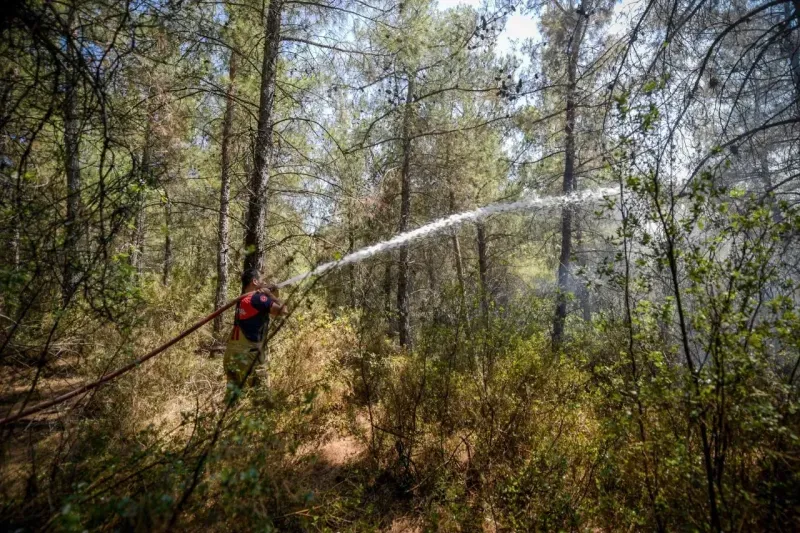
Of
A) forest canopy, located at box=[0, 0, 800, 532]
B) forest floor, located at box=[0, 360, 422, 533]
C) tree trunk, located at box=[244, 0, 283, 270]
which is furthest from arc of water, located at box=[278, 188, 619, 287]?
forest floor, located at box=[0, 360, 422, 533]

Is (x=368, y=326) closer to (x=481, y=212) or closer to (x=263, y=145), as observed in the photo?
(x=263, y=145)

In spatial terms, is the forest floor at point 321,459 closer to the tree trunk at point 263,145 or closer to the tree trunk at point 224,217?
the tree trunk at point 263,145

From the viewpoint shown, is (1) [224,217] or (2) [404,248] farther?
(2) [404,248]

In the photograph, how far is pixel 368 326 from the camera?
4473 millimetres

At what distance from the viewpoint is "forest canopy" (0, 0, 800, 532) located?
2.16 m

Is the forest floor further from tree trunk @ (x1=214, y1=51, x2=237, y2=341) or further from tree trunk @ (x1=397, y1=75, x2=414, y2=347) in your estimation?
tree trunk @ (x1=397, y1=75, x2=414, y2=347)

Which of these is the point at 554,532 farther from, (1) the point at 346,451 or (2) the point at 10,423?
(2) the point at 10,423

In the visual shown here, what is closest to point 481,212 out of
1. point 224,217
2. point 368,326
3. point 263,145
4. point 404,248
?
point 404,248

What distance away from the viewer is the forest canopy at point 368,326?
2.16 meters

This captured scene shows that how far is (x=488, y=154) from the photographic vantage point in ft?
39.8

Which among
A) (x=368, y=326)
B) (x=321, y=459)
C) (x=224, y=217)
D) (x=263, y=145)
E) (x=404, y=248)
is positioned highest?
(x=263, y=145)

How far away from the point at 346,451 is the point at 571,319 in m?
9.70

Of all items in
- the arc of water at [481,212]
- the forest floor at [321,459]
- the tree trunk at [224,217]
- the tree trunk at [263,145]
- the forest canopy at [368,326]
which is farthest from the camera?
the arc of water at [481,212]

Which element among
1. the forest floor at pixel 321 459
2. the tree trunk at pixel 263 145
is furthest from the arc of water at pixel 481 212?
the forest floor at pixel 321 459
